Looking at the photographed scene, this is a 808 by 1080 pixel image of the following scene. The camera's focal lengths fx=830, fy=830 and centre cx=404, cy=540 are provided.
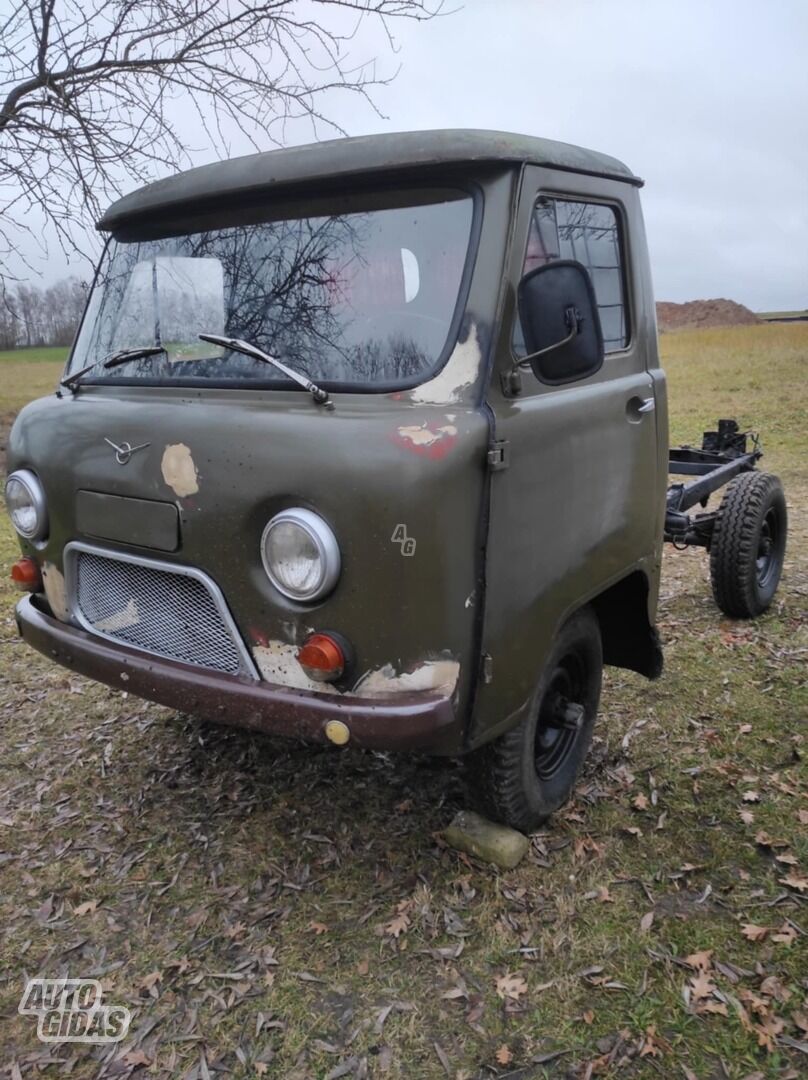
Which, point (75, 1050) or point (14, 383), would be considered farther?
point (14, 383)

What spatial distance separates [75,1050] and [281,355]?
2170mm

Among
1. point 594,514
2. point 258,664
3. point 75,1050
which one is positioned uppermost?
point 594,514

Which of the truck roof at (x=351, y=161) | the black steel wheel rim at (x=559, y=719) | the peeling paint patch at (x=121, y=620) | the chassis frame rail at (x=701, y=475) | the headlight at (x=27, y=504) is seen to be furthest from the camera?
the chassis frame rail at (x=701, y=475)

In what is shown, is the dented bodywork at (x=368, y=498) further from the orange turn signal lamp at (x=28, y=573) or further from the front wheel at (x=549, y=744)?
the front wheel at (x=549, y=744)

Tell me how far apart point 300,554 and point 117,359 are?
1293mm

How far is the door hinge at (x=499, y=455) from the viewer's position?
2.36 metres

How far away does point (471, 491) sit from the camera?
2.33 meters

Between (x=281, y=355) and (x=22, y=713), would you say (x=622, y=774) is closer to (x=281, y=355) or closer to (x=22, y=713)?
(x=281, y=355)

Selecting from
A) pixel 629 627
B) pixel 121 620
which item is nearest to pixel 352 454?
pixel 121 620

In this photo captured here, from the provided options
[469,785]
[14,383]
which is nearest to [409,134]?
[469,785]

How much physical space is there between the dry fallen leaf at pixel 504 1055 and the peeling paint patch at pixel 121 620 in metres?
1.72

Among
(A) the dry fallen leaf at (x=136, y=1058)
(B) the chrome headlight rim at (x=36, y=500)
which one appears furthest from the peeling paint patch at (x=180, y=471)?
(A) the dry fallen leaf at (x=136, y=1058)

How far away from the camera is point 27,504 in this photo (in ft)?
9.69

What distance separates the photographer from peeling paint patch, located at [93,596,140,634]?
281 centimetres
